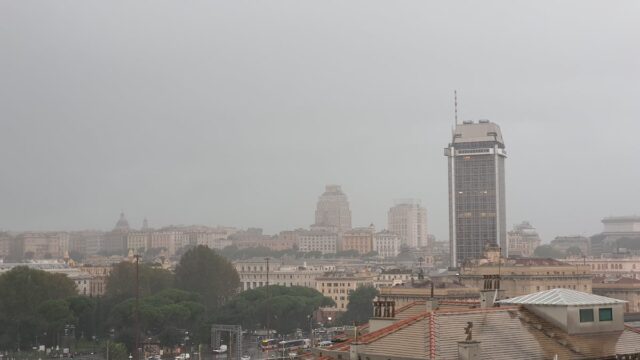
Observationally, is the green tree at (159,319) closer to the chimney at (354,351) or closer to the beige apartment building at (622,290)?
the beige apartment building at (622,290)

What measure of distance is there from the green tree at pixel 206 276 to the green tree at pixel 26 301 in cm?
1511

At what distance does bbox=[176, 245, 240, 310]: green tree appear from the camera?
12357 centimetres

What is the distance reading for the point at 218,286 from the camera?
125625 millimetres

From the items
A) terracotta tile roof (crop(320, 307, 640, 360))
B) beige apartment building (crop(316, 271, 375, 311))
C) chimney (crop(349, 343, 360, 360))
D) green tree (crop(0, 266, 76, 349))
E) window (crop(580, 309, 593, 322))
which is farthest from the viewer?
beige apartment building (crop(316, 271, 375, 311))

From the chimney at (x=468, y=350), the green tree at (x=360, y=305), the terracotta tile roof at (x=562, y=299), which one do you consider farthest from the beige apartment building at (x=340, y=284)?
the chimney at (x=468, y=350)

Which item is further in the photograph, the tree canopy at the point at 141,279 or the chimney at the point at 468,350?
the tree canopy at the point at 141,279

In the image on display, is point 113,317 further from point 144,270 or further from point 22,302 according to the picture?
point 144,270

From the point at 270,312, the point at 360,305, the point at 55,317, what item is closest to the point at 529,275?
the point at 270,312

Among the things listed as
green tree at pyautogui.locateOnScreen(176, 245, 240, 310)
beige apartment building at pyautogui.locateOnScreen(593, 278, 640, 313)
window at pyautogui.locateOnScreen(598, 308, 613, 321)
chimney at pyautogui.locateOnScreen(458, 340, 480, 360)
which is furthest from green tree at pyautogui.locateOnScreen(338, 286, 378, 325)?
chimney at pyautogui.locateOnScreen(458, 340, 480, 360)

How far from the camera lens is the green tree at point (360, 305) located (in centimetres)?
10837

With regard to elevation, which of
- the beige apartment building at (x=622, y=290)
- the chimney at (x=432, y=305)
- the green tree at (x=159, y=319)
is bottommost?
the green tree at (x=159, y=319)

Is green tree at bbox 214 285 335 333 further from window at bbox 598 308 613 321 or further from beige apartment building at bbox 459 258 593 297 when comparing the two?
window at bbox 598 308 613 321

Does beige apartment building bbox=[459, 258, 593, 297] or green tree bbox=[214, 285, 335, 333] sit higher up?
beige apartment building bbox=[459, 258, 593, 297]

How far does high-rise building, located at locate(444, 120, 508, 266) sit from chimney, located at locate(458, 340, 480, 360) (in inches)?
5292
